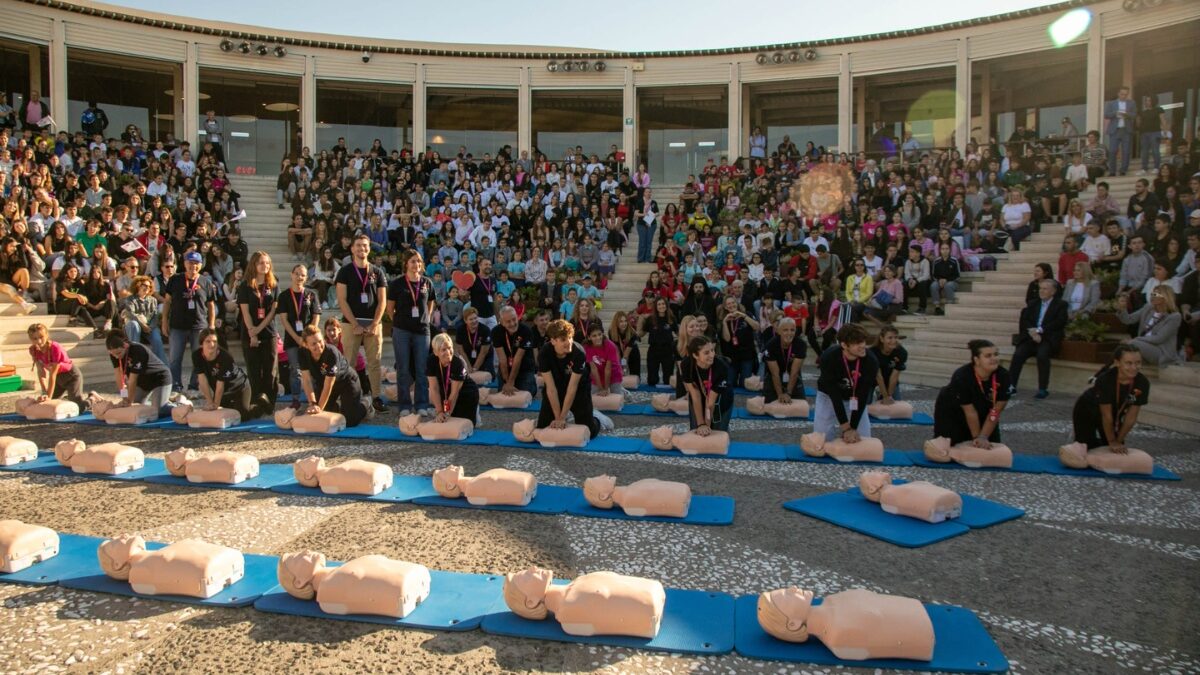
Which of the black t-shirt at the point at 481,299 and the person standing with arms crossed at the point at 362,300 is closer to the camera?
the person standing with arms crossed at the point at 362,300

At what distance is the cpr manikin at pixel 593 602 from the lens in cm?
362

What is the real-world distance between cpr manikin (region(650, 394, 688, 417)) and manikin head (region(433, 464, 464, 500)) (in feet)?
12.9

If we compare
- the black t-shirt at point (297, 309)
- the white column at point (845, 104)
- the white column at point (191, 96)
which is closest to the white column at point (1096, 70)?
the white column at point (845, 104)

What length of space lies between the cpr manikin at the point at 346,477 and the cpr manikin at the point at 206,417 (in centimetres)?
271

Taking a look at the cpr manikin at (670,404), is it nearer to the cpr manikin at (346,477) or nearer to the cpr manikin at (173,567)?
the cpr manikin at (346,477)

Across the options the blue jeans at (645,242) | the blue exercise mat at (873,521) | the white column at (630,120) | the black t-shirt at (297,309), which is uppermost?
the white column at (630,120)

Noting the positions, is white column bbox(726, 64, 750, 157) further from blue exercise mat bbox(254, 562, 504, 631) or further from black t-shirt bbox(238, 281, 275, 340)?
blue exercise mat bbox(254, 562, 504, 631)

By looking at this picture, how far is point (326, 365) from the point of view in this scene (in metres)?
8.09

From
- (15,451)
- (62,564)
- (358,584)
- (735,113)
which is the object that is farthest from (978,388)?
(735,113)

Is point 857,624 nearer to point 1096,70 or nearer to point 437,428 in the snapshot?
point 437,428

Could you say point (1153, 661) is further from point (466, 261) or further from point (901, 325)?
point (466, 261)

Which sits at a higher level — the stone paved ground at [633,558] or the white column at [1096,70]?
the white column at [1096,70]

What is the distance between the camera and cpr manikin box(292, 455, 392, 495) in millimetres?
5824

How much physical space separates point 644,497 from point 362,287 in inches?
185
